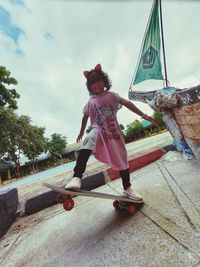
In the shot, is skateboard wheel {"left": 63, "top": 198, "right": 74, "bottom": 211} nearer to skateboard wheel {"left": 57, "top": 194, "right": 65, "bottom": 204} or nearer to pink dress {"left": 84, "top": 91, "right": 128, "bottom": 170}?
skateboard wheel {"left": 57, "top": 194, "right": 65, "bottom": 204}

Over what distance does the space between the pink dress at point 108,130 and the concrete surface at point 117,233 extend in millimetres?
457

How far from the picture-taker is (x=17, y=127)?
15742 millimetres

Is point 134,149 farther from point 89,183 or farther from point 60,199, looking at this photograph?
point 60,199

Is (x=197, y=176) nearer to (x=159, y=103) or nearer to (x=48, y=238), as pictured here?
(x=159, y=103)

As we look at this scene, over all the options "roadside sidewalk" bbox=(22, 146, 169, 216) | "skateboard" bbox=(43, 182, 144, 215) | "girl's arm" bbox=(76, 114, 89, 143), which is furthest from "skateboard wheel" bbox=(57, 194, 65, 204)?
"roadside sidewalk" bbox=(22, 146, 169, 216)

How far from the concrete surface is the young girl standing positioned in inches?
11.1

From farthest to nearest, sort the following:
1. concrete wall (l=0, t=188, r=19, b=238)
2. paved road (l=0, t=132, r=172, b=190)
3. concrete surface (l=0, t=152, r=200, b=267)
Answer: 1. paved road (l=0, t=132, r=172, b=190)
2. concrete wall (l=0, t=188, r=19, b=238)
3. concrete surface (l=0, t=152, r=200, b=267)

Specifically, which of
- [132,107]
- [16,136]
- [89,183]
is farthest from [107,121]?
[16,136]

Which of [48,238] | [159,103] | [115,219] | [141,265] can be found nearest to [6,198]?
[48,238]

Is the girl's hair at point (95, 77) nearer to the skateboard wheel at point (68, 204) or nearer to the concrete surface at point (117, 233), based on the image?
the skateboard wheel at point (68, 204)

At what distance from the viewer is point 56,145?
2805 cm

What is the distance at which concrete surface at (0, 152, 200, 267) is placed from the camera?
2.81 feet

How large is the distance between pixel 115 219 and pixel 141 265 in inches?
21.1

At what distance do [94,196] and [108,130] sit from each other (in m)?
0.57
